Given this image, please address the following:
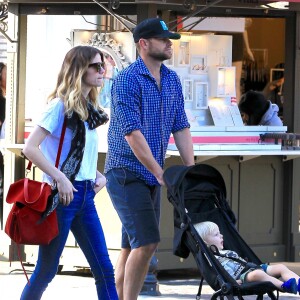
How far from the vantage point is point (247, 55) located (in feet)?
33.8

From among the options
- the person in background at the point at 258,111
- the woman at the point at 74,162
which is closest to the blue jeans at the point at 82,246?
the woman at the point at 74,162

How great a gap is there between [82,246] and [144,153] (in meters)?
0.66

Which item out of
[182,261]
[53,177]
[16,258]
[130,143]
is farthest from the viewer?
[16,258]

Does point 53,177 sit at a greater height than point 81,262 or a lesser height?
greater

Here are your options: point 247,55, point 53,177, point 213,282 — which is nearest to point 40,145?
point 53,177

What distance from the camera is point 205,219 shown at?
20.9 feet

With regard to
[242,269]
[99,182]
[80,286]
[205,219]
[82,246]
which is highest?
[99,182]

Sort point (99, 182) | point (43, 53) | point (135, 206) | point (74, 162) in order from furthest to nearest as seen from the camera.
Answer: point (43, 53), point (135, 206), point (99, 182), point (74, 162)

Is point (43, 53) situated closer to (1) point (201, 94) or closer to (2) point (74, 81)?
(1) point (201, 94)

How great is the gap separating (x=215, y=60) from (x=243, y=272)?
12.8ft

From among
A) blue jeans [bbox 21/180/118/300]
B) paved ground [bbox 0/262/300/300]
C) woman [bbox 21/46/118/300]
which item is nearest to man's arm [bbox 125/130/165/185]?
woman [bbox 21/46/118/300]

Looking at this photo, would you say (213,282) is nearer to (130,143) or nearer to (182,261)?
(130,143)

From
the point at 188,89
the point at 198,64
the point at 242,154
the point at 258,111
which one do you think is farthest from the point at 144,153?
the point at 258,111

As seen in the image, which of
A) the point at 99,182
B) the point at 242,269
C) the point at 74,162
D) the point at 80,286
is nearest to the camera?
the point at 74,162
